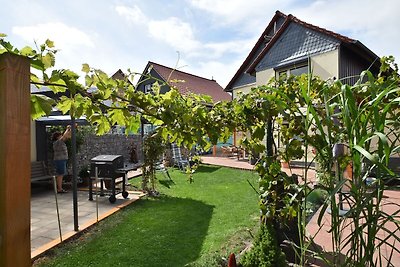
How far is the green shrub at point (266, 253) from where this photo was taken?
6.95 feet

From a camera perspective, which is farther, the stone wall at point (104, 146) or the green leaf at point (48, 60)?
the stone wall at point (104, 146)

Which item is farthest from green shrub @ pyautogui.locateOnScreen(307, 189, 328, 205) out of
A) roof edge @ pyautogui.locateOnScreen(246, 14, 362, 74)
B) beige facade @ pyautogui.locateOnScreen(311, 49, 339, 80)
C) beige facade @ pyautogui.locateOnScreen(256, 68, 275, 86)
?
beige facade @ pyautogui.locateOnScreen(256, 68, 275, 86)

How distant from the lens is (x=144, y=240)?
3.87m

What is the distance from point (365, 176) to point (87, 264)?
3208 mm

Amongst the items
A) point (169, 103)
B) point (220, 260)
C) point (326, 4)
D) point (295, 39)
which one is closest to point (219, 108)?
point (169, 103)

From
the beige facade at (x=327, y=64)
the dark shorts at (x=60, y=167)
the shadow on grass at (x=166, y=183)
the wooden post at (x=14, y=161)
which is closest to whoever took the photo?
the wooden post at (x=14, y=161)

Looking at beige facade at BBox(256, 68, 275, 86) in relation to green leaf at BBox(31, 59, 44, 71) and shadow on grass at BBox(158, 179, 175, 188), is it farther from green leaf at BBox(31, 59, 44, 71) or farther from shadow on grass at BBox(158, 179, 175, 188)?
green leaf at BBox(31, 59, 44, 71)

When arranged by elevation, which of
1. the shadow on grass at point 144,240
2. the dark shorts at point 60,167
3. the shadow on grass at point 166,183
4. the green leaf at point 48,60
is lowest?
the shadow on grass at point 144,240

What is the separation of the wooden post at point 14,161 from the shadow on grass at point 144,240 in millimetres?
2586

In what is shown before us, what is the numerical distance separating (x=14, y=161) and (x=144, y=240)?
3.36 m

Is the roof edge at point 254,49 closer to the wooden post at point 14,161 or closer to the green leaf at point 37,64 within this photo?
the green leaf at point 37,64

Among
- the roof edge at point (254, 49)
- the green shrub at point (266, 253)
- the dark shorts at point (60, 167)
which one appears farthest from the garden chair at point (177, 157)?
the green shrub at point (266, 253)

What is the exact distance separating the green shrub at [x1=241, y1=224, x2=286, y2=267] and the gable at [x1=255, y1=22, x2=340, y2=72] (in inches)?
391

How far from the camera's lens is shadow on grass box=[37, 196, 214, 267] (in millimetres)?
3264
